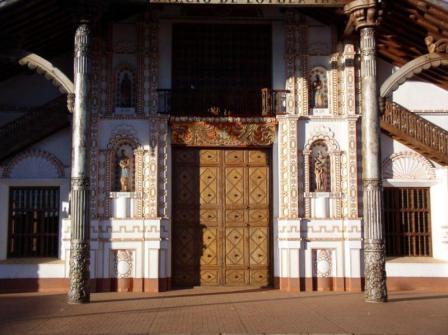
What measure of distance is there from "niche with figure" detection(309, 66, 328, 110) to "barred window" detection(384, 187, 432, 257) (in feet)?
10.6

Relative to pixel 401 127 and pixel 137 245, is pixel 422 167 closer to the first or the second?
pixel 401 127

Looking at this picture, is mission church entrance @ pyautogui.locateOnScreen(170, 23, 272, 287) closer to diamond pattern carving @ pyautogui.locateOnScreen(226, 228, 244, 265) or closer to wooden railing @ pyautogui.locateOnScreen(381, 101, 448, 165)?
diamond pattern carving @ pyautogui.locateOnScreen(226, 228, 244, 265)

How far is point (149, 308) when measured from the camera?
14414 mm

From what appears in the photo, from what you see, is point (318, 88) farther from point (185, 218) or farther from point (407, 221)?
point (185, 218)

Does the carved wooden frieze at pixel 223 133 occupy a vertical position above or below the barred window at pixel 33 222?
above

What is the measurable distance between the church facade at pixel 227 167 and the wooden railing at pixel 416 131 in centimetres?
4

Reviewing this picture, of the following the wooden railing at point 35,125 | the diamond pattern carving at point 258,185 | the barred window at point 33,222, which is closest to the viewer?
the wooden railing at point 35,125

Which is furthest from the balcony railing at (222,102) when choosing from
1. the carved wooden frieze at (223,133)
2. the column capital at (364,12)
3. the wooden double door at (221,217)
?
the column capital at (364,12)

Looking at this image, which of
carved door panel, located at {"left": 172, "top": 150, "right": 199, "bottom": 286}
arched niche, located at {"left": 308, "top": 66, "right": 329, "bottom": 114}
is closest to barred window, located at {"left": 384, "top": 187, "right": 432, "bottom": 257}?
arched niche, located at {"left": 308, "top": 66, "right": 329, "bottom": 114}

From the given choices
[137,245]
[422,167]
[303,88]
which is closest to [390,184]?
[422,167]

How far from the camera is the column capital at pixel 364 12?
15.6 metres

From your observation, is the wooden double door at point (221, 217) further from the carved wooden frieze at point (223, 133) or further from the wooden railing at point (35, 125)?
the wooden railing at point (35, 125)

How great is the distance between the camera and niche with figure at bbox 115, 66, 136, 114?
18.5 metres

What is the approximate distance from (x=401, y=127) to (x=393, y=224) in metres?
2.89
